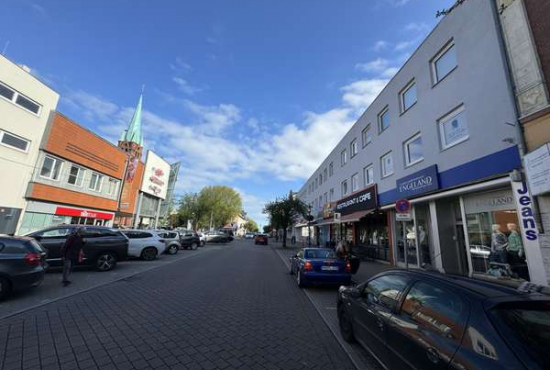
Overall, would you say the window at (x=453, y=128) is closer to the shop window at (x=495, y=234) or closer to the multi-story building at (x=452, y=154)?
the multi-story building at (x=452, y=154)

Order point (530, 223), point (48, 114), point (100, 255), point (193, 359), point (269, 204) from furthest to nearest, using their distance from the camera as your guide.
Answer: point (269, 204) < point (48, 114) < point (100, 255) < point (530, 223) < point (193, 359)

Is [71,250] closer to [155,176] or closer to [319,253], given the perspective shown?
[319,253]

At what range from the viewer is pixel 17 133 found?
16781 millimetres

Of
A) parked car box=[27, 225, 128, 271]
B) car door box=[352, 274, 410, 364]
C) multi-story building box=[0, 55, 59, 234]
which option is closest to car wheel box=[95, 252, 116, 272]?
Result: parked car box=[27, 225, 128, 271]

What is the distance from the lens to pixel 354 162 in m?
19.9

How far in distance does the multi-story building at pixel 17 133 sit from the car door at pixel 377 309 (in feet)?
72.8

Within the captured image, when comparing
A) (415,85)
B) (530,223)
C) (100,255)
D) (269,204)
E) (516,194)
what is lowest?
(100,255)

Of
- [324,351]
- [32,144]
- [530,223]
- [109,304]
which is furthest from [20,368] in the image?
[32,144]

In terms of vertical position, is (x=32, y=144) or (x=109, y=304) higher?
(x=32, y=144)

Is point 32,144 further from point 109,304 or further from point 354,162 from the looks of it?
point 354,162

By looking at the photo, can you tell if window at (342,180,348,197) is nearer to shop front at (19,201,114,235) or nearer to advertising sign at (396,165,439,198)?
advertising sign at (396,165,439,198)

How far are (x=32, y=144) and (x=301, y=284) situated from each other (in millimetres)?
21361

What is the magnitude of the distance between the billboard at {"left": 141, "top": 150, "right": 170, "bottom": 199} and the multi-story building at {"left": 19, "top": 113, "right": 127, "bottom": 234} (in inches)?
362

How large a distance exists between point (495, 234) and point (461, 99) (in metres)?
4.91
